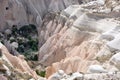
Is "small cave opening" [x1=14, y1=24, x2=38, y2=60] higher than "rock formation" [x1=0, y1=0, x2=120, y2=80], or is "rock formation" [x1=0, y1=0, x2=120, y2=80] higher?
"rock formation" [x1=0, y1=0, x2=120, y2=80]

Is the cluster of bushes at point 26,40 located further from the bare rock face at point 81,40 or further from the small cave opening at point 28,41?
the bare rock face at point 81,40

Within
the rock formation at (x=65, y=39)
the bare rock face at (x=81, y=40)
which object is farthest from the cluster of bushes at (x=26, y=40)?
the bare rock face at (x=81, y=40)

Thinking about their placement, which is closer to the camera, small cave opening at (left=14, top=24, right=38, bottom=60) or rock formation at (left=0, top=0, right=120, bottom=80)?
rock formation at (left=0, top=0, right=120, bottom=80)

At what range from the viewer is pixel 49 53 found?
170 ft

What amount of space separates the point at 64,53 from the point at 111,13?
27.0 feet

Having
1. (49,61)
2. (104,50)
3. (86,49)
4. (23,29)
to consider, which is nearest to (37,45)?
(23,29)

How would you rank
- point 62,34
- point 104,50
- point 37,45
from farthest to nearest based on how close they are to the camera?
1. point 37,45
2. point 62,34
3. point 104,50

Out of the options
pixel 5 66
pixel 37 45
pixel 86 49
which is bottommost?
pixel 37 45

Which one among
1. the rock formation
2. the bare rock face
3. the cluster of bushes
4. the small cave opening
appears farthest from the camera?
the cluster of bushes

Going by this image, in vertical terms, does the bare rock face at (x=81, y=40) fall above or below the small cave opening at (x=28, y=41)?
above

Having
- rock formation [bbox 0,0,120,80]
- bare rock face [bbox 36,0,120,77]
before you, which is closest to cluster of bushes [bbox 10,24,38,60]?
rock formation [bbox 0,0,120,80]

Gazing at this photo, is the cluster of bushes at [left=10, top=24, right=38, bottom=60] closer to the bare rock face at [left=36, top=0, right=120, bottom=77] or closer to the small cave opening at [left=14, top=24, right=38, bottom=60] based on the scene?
the small cave opening at [left=14, top=24, right=38, bottom=60]

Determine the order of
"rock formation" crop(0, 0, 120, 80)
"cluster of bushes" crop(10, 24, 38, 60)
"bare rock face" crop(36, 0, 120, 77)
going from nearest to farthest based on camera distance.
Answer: "rock formation" crop(0, 0, 120, 80) < "bare rock face" crop(36, 0, 120, 77) < "cluster of bushes" crop(10, 24, 38, 60)

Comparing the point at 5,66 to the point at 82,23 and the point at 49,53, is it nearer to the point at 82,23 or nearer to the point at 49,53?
the point at 82,23
